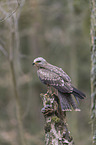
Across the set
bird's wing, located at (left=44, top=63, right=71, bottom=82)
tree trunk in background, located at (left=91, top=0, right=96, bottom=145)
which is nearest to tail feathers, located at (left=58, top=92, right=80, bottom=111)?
bird's wing, located at (left=44, top=63, right=71, bottom=82)

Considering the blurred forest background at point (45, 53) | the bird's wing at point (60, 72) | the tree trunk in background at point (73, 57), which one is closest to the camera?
the bird's wing at point (60, 72)

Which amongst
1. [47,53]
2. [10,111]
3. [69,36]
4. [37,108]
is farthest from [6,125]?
[69,36]

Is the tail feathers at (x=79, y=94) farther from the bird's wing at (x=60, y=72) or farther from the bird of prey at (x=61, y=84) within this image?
the bird's wing at (x=60, y=72)

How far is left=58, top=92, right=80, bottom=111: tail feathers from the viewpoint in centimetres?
469

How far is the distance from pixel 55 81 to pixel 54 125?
0.91 meters

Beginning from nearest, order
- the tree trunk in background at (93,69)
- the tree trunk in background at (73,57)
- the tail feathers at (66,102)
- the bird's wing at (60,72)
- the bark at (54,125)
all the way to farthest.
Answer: the bark at (54,125) < the tail feathers at (66,102) < the bird's wing at (60,72) < the tree trunk in background at (93,69) < the tree trunk in background at (73,57)

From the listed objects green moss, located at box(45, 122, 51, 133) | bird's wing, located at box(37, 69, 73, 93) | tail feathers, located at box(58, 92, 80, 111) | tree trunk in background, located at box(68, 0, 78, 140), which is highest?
tree trunk in background, located at box(68, 0, 78, 140)

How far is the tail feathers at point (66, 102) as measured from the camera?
4691mm

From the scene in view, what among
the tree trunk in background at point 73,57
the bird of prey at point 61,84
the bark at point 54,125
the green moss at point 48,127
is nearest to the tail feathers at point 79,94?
the bird of prey at point 61,84

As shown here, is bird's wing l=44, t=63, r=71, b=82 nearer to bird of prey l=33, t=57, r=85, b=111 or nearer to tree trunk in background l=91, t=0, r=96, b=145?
bird of prey l=33, t=57, r=85, b=111

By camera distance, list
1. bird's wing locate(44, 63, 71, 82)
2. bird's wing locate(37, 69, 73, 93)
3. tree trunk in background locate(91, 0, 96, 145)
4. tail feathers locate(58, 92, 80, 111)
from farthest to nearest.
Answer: tree trunk in background locate(91, 0, 96, 145)
bird's wing locate(44, 63, 71, 82)
bird's wing locate(37, 69, 73, 93)
tail feathers locate(58, 92, 80, 111)

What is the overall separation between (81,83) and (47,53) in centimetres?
425

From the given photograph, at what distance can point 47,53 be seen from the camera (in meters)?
14.3

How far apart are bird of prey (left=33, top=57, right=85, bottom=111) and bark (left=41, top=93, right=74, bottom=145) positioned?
0.61 feet
